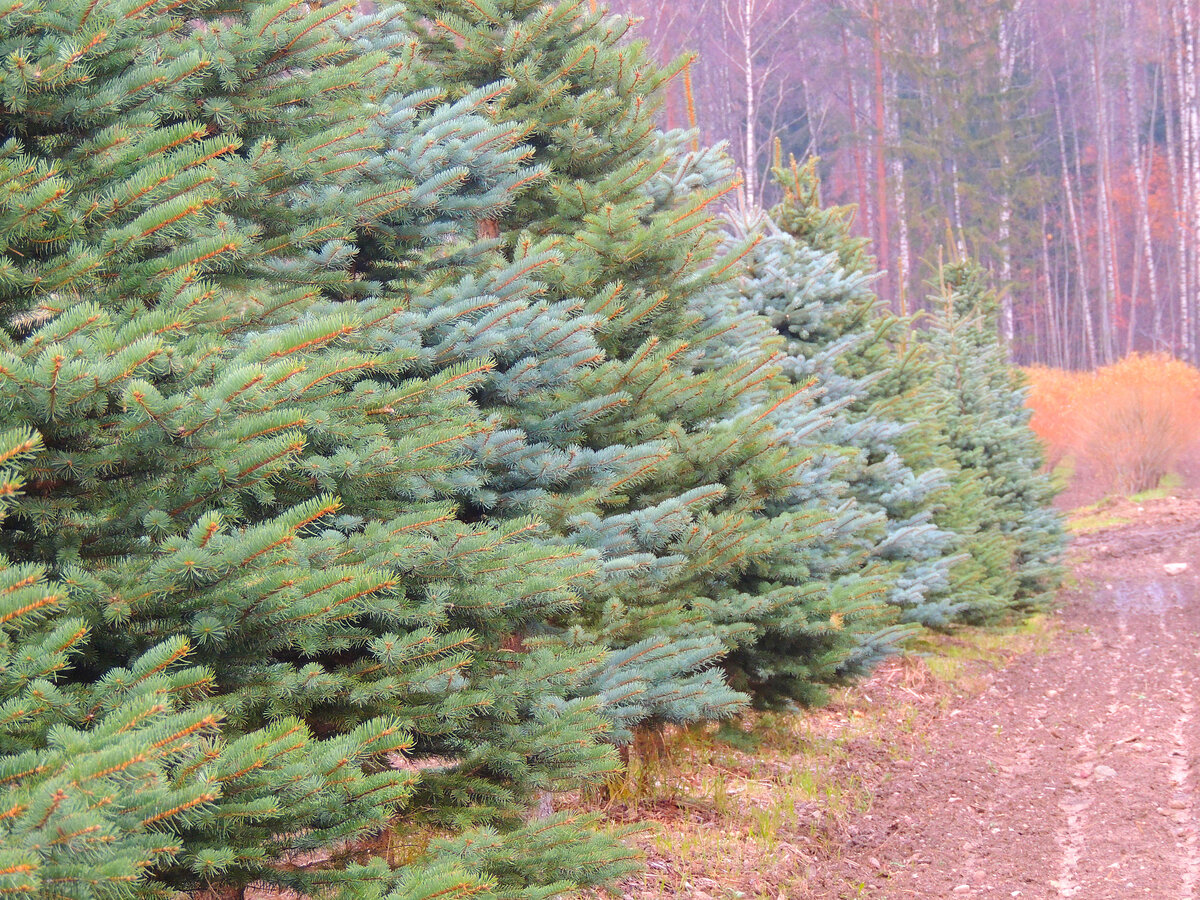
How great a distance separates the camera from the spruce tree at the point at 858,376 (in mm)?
8156

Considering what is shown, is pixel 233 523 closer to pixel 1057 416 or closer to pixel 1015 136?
pixel 1057 416

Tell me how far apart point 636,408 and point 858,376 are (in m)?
5.17

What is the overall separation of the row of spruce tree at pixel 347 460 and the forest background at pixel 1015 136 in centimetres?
2479

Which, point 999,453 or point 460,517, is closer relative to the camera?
point 460,517

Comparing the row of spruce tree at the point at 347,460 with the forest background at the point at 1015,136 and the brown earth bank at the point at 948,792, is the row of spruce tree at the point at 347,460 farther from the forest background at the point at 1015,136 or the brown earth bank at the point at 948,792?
the forest background at the point at 1015,136

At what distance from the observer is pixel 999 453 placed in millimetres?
13477

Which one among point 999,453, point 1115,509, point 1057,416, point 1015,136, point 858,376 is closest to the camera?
point 858,376

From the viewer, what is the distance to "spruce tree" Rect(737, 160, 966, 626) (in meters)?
8.16

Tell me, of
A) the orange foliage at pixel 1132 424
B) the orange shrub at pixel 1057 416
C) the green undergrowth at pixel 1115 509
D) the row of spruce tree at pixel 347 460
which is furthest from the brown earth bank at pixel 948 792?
the orange shrub at pixel 1057 416

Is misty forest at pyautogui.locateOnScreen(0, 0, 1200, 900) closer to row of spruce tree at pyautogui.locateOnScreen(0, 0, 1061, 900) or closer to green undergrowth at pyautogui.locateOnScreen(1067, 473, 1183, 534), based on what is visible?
row of spruce tree at pyautogui.locateOnScreen(0, 0, 1061, 900)

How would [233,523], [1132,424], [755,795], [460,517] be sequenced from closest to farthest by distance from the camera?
[233,523], [460,517], [755,795], [1132,424]

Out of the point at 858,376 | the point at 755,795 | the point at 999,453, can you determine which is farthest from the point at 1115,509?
the point at 755,795

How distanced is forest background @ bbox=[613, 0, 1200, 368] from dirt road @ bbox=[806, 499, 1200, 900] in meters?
20.1

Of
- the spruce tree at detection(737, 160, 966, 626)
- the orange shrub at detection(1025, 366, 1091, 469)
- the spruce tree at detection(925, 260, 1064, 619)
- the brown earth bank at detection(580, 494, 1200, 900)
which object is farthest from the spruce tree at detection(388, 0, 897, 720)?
the orange shrub at detection(1025, 366, 1091, 469)
